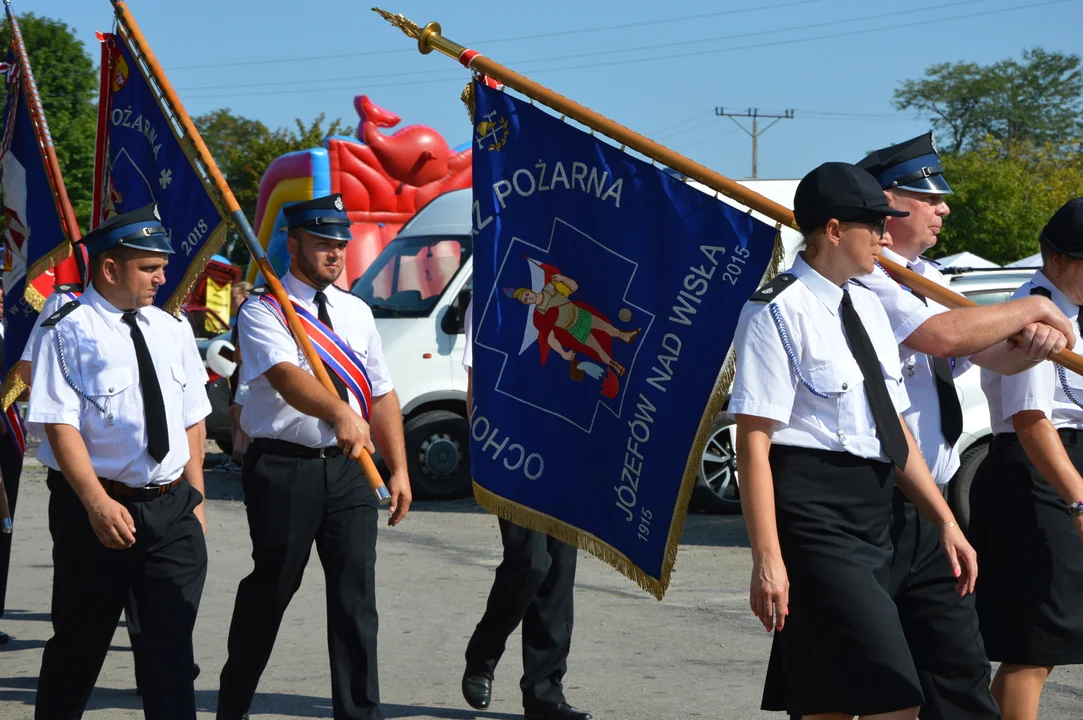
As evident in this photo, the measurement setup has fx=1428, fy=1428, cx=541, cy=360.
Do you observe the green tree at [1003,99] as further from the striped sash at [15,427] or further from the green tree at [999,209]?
the striped sash at [15,427]

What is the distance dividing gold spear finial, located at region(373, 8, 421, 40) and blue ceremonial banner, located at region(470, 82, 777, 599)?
32cm

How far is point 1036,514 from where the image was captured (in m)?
4.52

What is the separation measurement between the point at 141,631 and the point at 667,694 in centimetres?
241

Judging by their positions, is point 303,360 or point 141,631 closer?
point 141,631

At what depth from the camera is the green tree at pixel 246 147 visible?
48.9 metres

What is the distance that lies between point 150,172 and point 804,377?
3.42 metres

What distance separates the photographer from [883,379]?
3895 millimetres

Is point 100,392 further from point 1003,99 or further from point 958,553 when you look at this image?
point 1003,99

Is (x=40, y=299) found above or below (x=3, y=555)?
above

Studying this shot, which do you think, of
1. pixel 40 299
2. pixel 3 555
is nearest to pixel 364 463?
pixel 40 299

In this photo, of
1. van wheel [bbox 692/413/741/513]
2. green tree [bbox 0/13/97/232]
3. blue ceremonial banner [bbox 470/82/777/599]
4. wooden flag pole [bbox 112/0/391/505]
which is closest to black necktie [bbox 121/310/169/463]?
wooden flag pole [bbox 112/0/391/505]

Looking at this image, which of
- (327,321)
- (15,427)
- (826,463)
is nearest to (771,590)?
(826,463)

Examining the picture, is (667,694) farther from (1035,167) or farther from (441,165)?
(1035,167)

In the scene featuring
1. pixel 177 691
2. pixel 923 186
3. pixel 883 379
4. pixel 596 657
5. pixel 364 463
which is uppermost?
pixel 923 186
